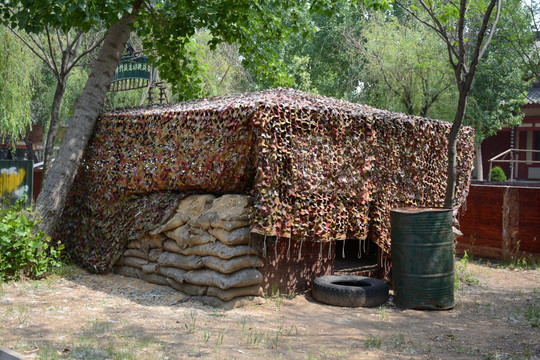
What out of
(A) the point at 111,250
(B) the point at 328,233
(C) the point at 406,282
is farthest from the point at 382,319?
(A) the point at 111,250

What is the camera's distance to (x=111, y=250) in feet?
26.2

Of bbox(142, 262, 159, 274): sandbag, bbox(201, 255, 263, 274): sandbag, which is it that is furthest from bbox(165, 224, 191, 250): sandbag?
bbox(142, 262, 159, 274): sandbag

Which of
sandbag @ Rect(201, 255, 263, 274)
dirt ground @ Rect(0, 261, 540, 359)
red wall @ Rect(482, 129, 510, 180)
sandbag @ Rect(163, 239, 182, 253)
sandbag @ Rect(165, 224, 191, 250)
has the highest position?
red wall @ Rect(482, 129, 510, 180)

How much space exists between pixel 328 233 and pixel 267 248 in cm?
86

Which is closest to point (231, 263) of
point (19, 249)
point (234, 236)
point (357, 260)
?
point (234, 236)

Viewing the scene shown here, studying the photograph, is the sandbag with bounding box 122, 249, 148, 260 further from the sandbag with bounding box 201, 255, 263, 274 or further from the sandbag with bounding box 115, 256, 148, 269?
the sandbag with bounding box 201, 255, 263, 274

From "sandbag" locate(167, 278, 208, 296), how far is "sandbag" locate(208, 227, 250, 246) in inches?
27.7

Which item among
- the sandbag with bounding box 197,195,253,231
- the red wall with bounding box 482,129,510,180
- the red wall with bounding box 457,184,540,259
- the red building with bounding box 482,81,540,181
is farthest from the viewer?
the red wall with bounding box 482,129,510,180

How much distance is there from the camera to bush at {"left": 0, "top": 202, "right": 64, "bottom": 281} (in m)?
7.26

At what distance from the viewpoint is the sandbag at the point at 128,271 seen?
7.68 metres

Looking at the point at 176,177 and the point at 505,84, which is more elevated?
the point at 505,84

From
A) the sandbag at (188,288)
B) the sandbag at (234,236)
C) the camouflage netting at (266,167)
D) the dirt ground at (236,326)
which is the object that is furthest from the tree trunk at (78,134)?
the sandbag at (234,236)

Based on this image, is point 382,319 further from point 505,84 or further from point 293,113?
point 505,84

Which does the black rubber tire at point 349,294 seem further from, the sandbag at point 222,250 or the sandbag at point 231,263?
the sandbag at point 222,250
